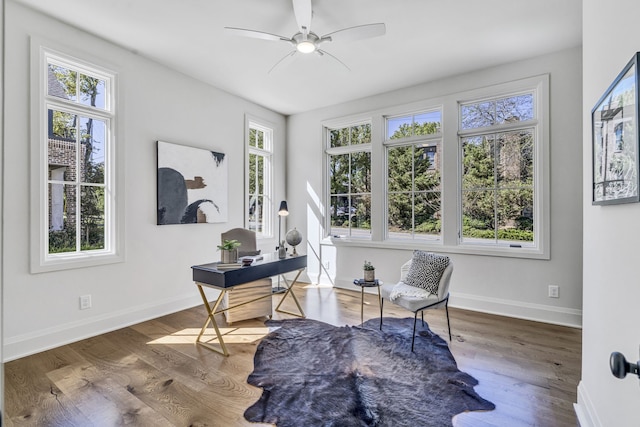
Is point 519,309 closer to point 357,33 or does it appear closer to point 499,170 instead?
point 499,170

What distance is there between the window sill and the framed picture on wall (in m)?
2.08

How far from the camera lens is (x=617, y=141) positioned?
1465 mm

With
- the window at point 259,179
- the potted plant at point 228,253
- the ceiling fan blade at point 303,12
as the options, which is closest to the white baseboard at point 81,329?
the potted plant at point 228,253

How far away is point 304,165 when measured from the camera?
5.52 meters

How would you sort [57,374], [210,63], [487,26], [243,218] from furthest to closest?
[243,218] < [210,63] < [487,26] < [57,374]

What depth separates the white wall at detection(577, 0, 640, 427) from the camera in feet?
4.45

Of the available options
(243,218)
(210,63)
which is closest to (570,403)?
(243,218)

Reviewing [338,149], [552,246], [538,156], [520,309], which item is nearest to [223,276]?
[338,149]

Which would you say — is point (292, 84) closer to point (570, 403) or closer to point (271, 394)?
point (271, 394)

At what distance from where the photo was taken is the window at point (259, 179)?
512 centimetres

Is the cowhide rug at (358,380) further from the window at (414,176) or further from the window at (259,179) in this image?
the window at (259,179)

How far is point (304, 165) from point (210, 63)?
7.29 ft

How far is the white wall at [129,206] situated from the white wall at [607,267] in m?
3.73

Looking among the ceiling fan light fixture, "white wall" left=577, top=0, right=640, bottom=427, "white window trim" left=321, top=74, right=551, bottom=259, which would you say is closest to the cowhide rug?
"white wall" left=577, top=0, right=640, bottom=427
